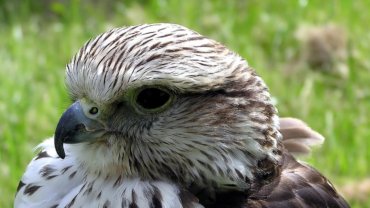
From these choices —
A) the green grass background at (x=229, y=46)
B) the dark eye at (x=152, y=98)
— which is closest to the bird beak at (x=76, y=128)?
the dark eye at (x=152, y=98)

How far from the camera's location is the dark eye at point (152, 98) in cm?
269

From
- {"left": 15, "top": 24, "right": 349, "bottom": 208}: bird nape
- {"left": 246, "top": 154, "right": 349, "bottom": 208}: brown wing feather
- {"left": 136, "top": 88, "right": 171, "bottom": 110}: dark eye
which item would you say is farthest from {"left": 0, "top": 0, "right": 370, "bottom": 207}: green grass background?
{"left": 136, "top": 88, "right": 171, "bottom": 110}: dark eye

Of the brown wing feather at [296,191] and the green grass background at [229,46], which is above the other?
the green grass background at [229,46]

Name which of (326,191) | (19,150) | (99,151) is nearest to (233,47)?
(19,150)

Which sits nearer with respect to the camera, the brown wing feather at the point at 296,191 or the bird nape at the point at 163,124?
the bird nape at the point at 163,124

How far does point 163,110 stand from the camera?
2.74 metres

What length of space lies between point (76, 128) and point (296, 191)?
84 cm

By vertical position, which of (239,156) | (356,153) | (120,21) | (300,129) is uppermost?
(120,21)

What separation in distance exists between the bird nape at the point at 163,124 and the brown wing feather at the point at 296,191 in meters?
0.01

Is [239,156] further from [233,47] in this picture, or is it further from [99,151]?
[233,47]

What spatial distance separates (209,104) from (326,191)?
681 millimetres

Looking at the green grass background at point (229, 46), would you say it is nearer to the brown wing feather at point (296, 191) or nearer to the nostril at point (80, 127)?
the brown wing feather at point (296, 191)

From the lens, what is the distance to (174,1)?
5785 millimetres

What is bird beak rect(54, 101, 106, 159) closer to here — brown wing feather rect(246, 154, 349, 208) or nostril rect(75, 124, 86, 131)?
nostril rect(75, 124, 86, 131)
